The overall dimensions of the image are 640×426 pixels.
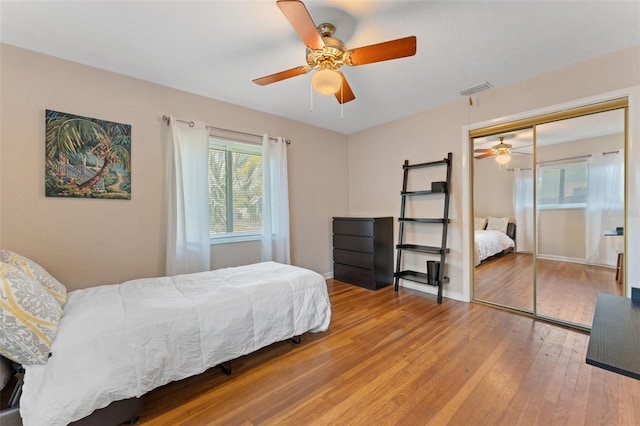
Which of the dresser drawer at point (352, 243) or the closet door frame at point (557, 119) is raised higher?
the closet door frame at point (557, 119)

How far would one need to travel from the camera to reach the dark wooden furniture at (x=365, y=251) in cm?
370

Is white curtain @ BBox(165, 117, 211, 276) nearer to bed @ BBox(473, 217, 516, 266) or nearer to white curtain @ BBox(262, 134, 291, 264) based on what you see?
white curtain @ BBox(262, 134, 291, 264)

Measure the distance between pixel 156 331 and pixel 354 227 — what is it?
2.90 metres

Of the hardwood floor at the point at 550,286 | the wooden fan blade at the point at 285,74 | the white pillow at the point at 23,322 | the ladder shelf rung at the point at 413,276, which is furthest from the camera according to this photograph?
the ladder shelf rung at the point at 413,276

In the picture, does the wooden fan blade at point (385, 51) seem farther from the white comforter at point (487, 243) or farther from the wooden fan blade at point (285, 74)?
the white comforter at point (487, 243)

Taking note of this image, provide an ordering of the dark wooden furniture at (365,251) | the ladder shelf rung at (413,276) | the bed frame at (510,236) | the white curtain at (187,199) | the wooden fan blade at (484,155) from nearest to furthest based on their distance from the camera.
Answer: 1. the white curtain at (187,199)
2. the bed frame at (510,236)
3. the wooden fan blade at (484,155)
4. the ladder shelf rung at (413,276)
5. the dark wooden furniture at (365,251)

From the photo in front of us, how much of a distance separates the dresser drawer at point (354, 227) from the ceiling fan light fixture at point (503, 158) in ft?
5.54

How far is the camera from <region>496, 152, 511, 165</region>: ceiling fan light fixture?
9.75 feet

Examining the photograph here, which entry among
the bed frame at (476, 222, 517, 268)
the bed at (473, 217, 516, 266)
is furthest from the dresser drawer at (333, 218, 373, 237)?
the bed frame at (476, 222, 517, 268)

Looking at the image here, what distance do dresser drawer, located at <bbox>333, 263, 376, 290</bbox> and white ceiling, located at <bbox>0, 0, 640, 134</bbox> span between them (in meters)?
2.46

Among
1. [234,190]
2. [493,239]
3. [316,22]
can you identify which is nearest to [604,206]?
[493,239]

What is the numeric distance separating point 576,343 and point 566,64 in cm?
251

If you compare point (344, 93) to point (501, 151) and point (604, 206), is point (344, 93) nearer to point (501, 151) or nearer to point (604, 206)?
point (501, 151)

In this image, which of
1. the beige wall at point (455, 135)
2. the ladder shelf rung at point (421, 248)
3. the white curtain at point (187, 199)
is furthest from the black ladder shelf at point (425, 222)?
the white curtain at point (187, 199)
